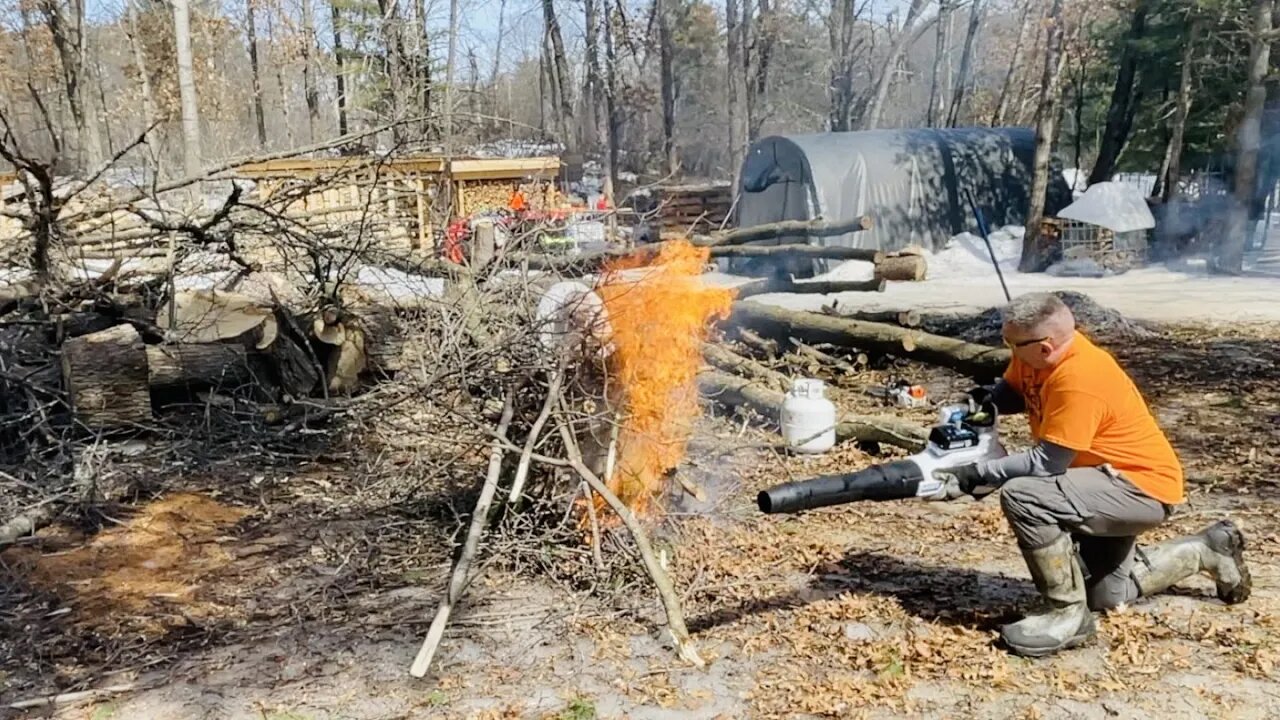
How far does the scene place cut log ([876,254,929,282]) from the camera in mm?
8930

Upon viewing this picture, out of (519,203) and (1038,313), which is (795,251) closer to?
(519,203)

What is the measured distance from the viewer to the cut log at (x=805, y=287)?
31.3ft

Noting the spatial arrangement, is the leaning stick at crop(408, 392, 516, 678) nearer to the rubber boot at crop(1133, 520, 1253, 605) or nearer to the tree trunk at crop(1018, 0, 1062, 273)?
the rubber boot at crop(1133, 520, 1253, 605)

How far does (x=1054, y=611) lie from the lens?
378 cm

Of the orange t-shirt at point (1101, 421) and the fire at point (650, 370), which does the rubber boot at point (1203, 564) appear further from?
the fire at point (650, 370)


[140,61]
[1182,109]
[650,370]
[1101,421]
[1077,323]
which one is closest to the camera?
[1101,421]

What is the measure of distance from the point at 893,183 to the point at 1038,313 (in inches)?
632

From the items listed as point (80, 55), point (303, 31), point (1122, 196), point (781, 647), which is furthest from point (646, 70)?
point (781, 647)

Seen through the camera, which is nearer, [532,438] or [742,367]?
[532,438]

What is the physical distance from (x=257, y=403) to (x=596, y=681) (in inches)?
179

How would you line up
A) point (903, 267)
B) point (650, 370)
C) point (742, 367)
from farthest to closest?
point (903, 267) < point (742, 367) < point (650, 370)

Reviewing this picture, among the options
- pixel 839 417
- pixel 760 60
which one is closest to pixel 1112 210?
pixel 839 417

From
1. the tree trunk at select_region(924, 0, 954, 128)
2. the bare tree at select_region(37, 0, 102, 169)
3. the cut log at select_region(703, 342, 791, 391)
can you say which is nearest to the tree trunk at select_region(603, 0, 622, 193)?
the tree trunk at select_region(924, 0, 954, 128)

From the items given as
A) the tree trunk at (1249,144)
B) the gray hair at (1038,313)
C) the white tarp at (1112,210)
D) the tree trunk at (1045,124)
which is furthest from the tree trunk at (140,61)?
the gray hair at (1038,313)
